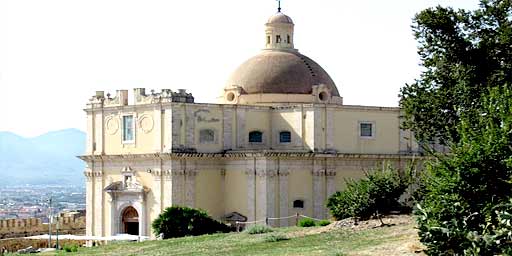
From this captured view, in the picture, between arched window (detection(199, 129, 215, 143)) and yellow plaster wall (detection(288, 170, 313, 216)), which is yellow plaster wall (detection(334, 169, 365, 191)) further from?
arched window (detection(199, 129, 215, 143))

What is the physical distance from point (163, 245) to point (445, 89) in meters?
11.6

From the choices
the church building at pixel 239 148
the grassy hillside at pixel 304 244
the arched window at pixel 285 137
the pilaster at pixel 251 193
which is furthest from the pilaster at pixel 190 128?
the grassy hillside at pixel 304 244

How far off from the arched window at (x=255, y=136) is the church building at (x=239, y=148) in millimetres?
50

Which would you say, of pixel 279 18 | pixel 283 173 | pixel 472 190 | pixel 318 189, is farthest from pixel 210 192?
pixel 472 190

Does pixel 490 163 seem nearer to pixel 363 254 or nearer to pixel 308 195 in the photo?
pixel 363 254

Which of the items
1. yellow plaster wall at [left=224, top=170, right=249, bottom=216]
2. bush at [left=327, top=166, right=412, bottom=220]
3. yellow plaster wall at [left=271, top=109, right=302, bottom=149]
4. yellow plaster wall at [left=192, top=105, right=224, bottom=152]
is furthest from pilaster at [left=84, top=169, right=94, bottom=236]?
bush at [left=327, top=166, right=412, bottom=220]

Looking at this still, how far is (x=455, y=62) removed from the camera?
40156 mm

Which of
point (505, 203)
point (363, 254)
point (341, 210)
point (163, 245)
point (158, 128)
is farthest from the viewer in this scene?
point (158, 128)

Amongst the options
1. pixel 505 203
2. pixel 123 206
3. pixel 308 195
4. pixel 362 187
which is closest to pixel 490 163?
pixel 505 203

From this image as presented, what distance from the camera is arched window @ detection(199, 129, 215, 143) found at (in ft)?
183

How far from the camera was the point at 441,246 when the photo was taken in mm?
24109

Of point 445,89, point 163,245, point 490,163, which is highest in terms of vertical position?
point 445,89

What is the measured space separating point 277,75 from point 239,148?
4.57 m

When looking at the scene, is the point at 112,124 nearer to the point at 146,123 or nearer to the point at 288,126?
the point at 146,123
